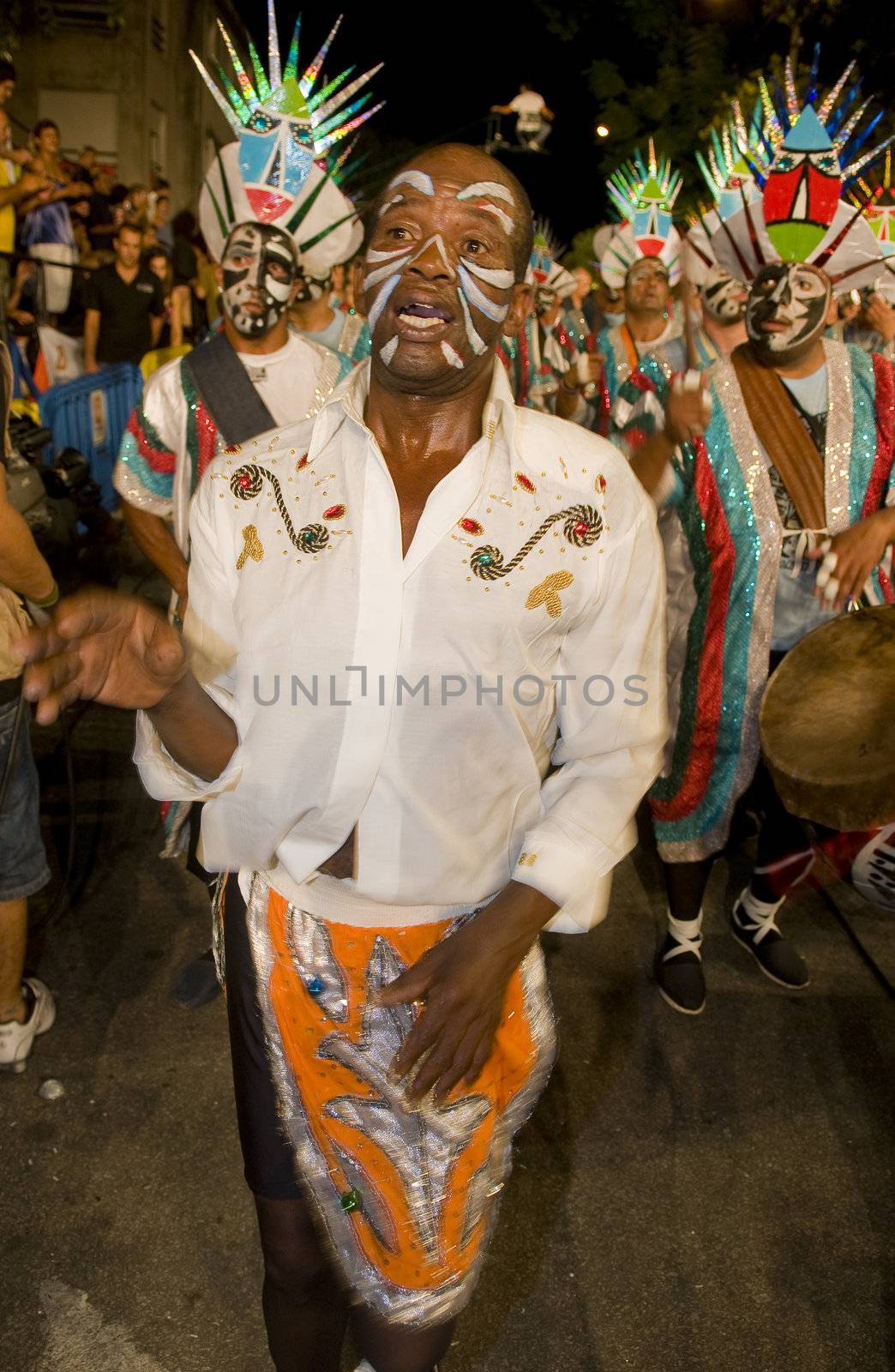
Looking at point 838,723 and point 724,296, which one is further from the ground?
point 724,296

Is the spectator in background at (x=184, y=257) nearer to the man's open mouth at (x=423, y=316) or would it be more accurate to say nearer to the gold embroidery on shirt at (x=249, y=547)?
the man's open mouth at (x=423, y=316)

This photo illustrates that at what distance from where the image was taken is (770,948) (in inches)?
151

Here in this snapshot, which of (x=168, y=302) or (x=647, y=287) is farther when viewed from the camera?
(x=168, y=302)

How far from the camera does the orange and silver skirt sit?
174 cm

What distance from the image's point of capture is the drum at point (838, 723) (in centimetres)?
249

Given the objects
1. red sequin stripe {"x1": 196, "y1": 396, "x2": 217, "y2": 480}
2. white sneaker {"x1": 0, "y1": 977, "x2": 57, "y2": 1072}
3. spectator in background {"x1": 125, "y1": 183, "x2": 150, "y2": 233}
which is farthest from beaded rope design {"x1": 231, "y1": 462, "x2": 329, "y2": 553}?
spectator in background {"x1": 125, "y1": 183, "x2": 150, "y2": 233}

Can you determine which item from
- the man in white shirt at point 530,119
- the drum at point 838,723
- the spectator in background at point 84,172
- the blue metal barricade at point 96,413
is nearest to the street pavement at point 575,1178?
the drum at point 838,723

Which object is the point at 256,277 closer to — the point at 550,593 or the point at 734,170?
the point at 734,170

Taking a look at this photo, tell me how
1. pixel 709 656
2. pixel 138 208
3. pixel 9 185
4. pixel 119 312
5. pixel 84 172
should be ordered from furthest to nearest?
pixel 84 172
pixel 138 208
pixel 119 312
pixel 9 185
pixel 709 656

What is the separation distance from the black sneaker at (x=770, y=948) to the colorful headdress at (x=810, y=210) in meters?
2.28

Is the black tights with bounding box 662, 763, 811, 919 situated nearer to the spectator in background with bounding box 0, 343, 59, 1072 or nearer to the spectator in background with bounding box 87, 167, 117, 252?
the spectator in background with bounding box 0, 343, 59, 1072

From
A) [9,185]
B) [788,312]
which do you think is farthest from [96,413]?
[788,312]

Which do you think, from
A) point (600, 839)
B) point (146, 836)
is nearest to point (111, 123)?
point (146, 836)

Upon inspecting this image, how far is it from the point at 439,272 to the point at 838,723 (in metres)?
1.58
